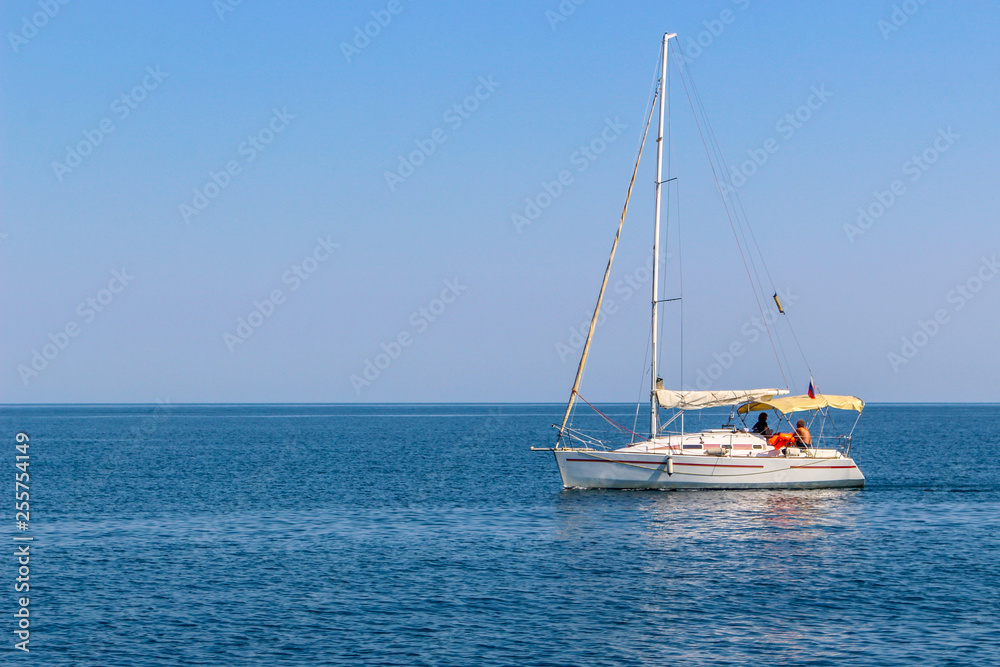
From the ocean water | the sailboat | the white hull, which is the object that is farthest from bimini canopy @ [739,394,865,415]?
the ocean water

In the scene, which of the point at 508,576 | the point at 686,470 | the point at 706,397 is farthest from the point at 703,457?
the point at 508,576

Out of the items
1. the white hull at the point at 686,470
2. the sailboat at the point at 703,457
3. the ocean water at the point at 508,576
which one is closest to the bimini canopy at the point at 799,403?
the sailboat at the point at 703,457

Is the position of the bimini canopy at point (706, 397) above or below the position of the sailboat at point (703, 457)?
above

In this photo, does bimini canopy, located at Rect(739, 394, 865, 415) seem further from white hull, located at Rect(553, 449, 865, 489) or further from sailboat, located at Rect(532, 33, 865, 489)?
white hull, located at Rect(553, 449, 865, 489)

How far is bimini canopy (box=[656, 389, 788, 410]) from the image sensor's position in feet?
155

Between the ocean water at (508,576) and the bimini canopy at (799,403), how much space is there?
446 centimetres

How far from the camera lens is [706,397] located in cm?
4791

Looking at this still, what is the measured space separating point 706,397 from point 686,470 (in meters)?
3.91

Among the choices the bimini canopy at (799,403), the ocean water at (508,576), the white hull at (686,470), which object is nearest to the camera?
the ocean water at (508,576)

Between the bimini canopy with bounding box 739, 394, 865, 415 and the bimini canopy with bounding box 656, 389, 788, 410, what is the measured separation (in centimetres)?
48

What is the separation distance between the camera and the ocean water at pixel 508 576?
73.7 ft

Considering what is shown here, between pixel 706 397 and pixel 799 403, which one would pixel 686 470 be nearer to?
pixel 706 397

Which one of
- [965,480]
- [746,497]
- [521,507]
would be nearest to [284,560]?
[521,507]

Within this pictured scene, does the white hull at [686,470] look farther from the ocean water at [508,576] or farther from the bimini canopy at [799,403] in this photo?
the bimini canopy at [799,403]
